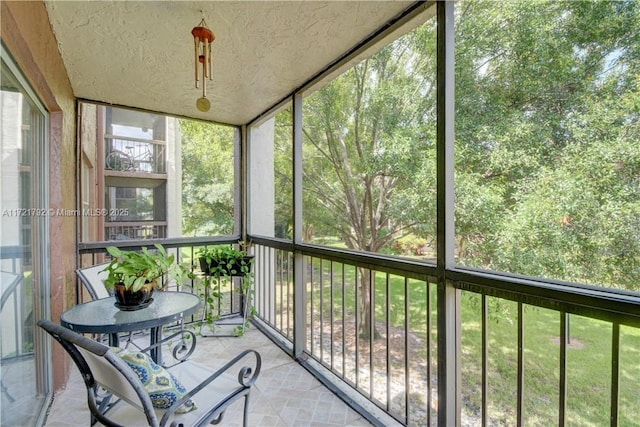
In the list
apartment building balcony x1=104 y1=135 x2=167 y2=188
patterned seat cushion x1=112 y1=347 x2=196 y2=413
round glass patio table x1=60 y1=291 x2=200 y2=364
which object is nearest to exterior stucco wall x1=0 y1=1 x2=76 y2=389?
round glass patio table x1=60 y1=291 x2=200 y2=364

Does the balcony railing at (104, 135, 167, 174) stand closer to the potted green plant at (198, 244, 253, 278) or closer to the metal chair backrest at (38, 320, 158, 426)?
the potted green plant at (198, 244, 253, 278)

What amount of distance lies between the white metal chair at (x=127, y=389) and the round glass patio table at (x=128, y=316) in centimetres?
30

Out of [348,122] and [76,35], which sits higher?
[348,122]

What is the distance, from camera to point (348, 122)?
588 cm

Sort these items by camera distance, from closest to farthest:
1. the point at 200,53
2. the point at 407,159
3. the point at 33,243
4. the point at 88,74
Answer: the point at 33,243, the point at 200,53, the point at 88,74, the point at 407,159

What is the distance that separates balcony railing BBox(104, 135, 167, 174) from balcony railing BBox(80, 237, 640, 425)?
4735 mm

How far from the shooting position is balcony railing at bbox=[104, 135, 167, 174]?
276 inches

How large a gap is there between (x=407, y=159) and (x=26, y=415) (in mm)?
4602

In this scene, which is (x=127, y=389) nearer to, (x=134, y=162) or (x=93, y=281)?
(x=93, y=281)

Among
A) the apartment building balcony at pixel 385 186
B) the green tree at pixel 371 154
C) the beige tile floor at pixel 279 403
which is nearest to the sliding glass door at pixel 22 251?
the apartment building balcony at pixel 385 186

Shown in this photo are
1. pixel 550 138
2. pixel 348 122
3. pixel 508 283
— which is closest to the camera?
pixel 508 283

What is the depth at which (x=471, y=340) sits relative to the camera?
15.6 ft

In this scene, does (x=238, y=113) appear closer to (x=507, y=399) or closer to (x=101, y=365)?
(x=101, y=365)

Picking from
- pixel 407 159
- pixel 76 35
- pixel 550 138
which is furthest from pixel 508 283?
pixel 407 159
